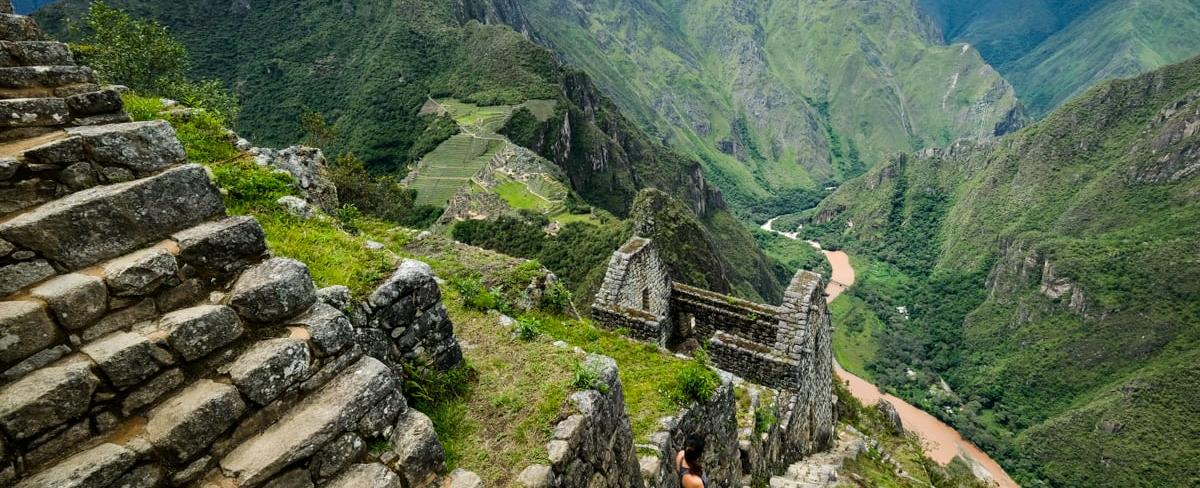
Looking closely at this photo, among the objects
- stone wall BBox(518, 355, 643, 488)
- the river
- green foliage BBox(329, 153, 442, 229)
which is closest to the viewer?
stone wall BBox(518, 355, 643, 488)

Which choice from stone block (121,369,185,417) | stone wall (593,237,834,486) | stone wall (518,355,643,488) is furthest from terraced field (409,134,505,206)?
stone block (121,369,185,417)

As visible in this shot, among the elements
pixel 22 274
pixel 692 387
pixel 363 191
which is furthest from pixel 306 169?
pixel 363 191

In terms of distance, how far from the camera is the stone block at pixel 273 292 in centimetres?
484

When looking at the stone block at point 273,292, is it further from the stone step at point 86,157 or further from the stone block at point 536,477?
the stone block at point 536,477

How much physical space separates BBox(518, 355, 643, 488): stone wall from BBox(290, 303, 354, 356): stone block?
2.41 m

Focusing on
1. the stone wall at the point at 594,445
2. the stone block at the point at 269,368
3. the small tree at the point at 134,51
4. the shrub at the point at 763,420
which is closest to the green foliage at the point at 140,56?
the small tree at the point at 134,51

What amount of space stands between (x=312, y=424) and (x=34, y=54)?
16.1 ft

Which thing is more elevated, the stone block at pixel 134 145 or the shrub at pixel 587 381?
the stone block at pixel 134 145

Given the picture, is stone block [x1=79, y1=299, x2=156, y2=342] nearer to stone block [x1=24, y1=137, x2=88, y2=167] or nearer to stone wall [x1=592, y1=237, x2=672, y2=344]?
stone block [x1=24, y1=137, x2=88, y2=167]

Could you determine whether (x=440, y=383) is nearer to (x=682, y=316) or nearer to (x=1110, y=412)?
(x=682, y=316)

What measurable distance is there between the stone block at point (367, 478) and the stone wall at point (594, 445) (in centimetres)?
142

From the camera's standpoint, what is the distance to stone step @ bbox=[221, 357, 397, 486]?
4.36 metres

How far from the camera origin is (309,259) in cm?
668

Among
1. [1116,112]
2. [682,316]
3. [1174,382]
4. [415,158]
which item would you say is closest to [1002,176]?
[1116,112]
